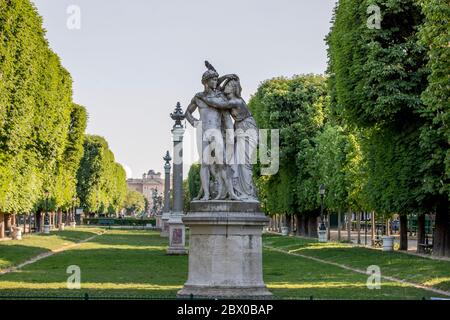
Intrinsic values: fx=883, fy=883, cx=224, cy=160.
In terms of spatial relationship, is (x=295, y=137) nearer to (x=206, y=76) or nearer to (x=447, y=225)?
(x=447, y=225)

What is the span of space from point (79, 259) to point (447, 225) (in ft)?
60.8

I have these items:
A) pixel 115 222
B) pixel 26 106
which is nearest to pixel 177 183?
pixel 26 106

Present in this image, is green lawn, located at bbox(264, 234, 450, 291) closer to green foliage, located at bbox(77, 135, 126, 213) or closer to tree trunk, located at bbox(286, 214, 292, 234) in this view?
tree trunk, located at bbox(286, 214, 292, 234)

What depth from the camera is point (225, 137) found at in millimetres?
21891

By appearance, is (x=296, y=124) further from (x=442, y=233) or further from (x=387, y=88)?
(x=387, y=88)

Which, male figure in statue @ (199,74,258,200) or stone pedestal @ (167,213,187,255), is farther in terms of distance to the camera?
stone pedestal @ (167,213,187,255)

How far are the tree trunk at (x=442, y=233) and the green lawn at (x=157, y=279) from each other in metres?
3.98

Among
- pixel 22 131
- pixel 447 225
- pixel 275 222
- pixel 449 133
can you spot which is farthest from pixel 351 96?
pixel 275 222

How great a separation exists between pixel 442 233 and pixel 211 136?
2537cm

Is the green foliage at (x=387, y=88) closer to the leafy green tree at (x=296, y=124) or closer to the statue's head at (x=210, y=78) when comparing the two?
the statue's head at (x=210, y=78)

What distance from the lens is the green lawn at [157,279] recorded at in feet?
85.6

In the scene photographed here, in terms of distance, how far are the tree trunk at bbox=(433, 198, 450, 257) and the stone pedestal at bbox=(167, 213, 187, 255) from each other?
14134 millimetres


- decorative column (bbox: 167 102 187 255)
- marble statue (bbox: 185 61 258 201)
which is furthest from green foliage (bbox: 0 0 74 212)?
marble statue (bbox: 185 61 258 201)

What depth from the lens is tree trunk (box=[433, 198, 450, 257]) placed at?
4350 cm
